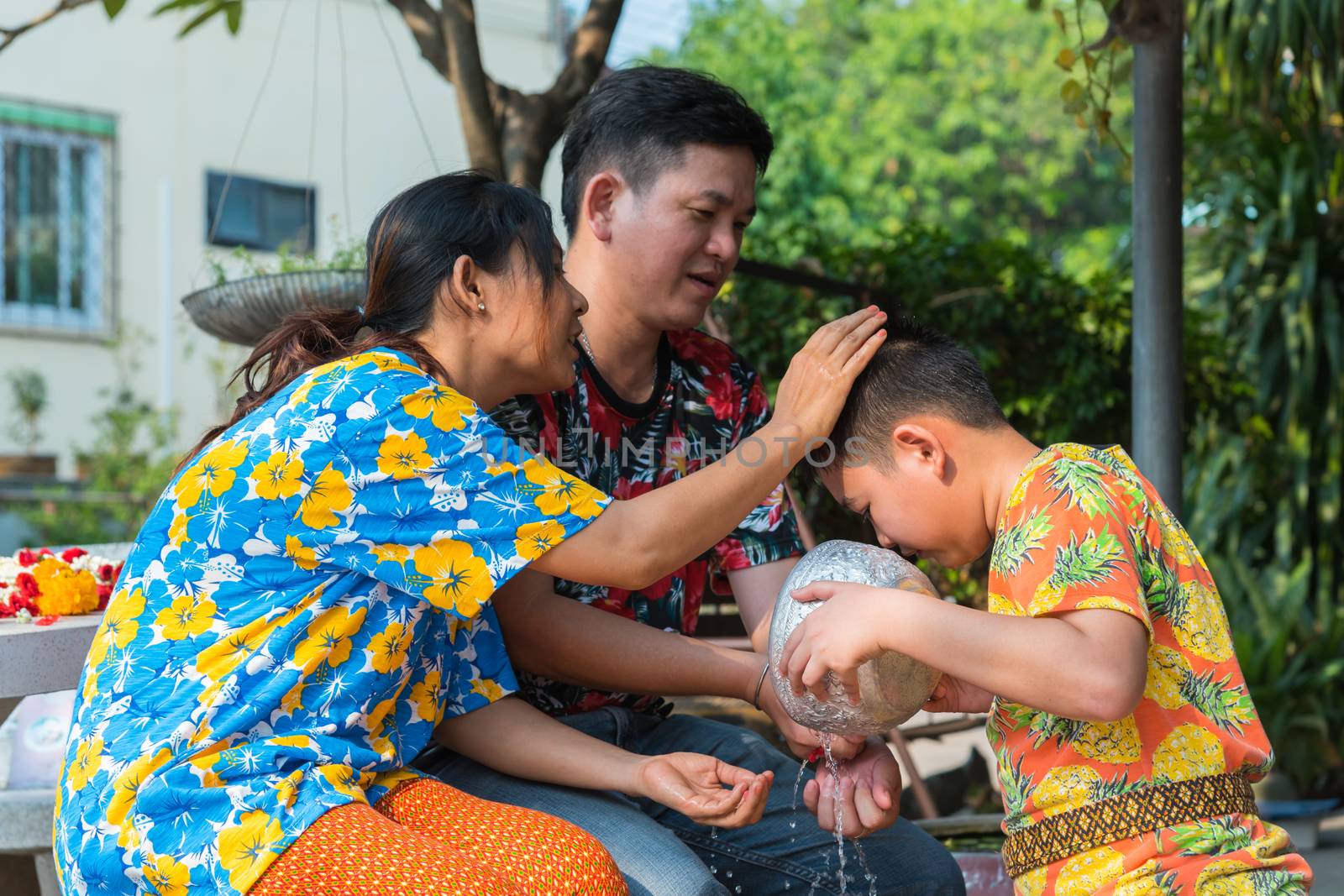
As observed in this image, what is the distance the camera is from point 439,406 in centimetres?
196

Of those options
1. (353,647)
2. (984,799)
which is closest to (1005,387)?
(984,799)

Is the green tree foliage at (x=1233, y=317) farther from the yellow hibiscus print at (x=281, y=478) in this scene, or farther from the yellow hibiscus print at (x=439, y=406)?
the yellow hibiscus print at (x=281, y=478)

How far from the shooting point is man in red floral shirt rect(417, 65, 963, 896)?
96.0 inches

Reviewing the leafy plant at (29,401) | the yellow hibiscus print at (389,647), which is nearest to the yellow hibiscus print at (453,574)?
the yellow hibiscus print at (389,647)

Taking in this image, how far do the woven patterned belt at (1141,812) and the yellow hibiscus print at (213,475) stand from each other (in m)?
1.33

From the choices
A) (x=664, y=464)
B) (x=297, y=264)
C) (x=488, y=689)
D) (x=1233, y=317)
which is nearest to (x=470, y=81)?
(x=297, y=264)

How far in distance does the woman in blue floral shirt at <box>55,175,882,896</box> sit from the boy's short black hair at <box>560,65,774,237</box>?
2.16 ft

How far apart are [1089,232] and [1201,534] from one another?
607 inches

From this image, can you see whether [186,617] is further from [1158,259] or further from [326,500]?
[1158,259]

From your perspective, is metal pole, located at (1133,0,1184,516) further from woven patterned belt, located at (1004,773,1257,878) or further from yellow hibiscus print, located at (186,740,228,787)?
yellow hibiscus print, located at (186,740,228,787)

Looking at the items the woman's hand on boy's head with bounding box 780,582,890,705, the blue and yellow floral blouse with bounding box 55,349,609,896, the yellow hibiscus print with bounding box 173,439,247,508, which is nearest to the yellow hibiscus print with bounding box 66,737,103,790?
the blue and yellow floral blouse with bounding box 55,349,609,896

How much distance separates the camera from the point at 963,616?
1855 millimetres

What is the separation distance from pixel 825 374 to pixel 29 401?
979 centimetres

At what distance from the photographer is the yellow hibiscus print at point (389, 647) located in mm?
1990
